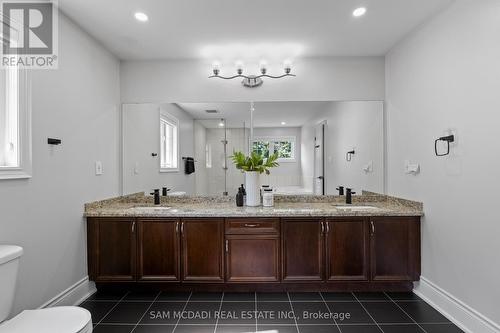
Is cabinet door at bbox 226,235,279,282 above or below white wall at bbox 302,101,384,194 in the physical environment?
below

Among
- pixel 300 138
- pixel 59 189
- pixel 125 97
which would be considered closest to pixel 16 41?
pixel 59 189

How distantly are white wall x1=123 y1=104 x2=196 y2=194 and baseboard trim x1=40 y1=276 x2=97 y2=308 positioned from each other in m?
0.99

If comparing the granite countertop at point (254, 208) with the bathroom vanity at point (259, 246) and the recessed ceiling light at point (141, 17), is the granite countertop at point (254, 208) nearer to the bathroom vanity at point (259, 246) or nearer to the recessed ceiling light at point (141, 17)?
the bathroom vanity at point (259, 246)

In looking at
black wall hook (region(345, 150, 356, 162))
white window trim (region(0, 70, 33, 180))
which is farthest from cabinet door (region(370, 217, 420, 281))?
white window trim (region(0, 70, 33, 180))

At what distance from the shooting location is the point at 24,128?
6.22 ft

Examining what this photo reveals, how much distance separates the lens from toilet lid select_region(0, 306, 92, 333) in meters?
1.38

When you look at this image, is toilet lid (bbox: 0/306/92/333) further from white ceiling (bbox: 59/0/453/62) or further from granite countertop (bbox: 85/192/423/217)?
white ceiling (bbox: 59/0/453/62)

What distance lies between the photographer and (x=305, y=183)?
316cm

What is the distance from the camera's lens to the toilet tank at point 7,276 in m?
1.53

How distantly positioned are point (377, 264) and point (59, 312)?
2.46m

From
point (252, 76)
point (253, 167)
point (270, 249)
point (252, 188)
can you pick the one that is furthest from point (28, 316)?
point (252, 76)

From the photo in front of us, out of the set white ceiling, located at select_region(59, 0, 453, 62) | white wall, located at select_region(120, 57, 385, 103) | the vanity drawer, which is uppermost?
white ceiling, located at select_region(59, 0, 453, 62)

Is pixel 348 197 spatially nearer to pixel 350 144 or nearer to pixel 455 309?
pixel 350 144

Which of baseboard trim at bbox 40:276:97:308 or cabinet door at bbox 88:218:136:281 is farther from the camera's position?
cabinet door at bbox 88:218:136:281
